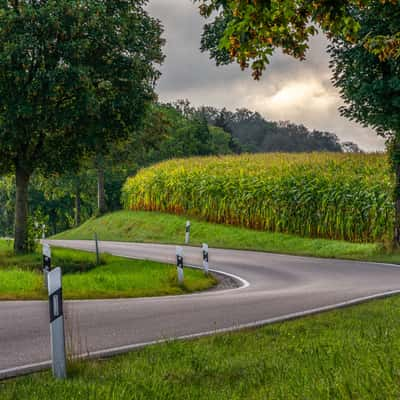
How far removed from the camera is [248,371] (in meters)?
5.71

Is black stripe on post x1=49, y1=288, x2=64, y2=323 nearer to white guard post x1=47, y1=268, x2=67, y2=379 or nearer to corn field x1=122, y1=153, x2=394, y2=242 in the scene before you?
white guard post x1=47, y1=268, x2=67, y2=379

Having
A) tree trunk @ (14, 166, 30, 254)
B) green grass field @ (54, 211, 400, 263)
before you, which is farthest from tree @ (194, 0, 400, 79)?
tree trunk @ (14, 166, 30, 254)

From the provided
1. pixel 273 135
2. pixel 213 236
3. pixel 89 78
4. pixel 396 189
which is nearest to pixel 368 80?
pixel 396 189

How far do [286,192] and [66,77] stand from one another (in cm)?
1493

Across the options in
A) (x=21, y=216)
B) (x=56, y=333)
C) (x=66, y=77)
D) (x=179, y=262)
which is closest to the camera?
(x=56, y=333)

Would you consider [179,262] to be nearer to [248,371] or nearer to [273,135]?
[248,371]

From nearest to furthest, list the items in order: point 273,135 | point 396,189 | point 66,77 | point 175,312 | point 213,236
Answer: point 175,312 → point 66,77 → point 396,189 → point 213,236 → point 273,135

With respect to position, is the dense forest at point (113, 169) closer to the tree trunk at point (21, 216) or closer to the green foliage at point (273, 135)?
the tree trunk at point (21, 216)

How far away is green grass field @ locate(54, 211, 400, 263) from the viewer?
2362 centimetres

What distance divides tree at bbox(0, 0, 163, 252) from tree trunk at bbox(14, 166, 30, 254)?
0.11ft

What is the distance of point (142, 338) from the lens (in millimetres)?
7773

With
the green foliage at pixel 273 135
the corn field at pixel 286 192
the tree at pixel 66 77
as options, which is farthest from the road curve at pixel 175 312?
the green foliage at pixel 273 135

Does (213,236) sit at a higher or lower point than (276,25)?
lower

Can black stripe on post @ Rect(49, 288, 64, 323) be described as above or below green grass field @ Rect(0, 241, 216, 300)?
above
